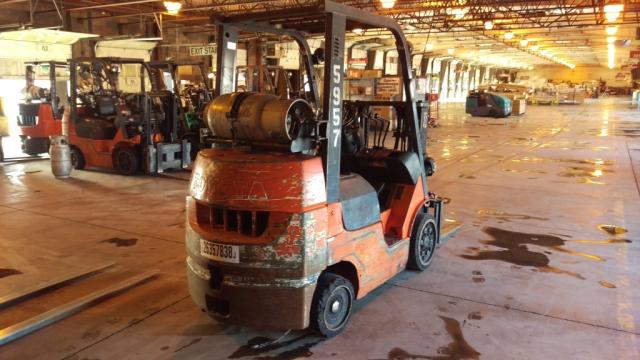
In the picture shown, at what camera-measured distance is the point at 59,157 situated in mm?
10227

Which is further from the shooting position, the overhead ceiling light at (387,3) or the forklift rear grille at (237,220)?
the overhead ceiling light at (387,3)

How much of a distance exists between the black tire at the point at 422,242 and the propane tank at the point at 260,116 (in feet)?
6.48

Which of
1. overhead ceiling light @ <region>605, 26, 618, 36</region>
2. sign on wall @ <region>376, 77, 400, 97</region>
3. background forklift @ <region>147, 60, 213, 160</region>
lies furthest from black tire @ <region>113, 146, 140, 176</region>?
overhead ceiling light @ <region>605, 26, 618, 36</region>

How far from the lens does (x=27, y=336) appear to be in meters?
3.74

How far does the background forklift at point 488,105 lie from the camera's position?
94.0 feet

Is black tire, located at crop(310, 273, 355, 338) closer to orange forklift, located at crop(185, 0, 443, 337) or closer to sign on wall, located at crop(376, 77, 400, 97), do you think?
orange forklift, located at crop(185, 0, 443, 337)

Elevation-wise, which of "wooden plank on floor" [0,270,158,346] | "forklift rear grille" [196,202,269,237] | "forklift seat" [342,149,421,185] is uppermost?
"forklift seat" [342,149,421,185]

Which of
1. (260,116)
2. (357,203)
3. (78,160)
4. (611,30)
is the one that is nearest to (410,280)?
(357,203)

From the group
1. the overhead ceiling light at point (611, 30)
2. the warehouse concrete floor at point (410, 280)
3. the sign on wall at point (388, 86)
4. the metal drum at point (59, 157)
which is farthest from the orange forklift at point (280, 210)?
the overhead ceiling light at point (611, 30)

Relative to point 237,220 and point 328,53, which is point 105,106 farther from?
point 328,53

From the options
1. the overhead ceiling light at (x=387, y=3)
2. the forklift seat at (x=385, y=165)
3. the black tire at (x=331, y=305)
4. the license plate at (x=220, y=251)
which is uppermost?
the overhead ceiling light at (x=387, y=3)

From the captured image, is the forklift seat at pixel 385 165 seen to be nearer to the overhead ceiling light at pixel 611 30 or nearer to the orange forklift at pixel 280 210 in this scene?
the orange forklift at pixel 280 210

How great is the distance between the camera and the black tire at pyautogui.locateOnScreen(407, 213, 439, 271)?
4914 mm

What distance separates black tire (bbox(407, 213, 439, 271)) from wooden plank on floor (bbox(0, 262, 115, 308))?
2996 mm
